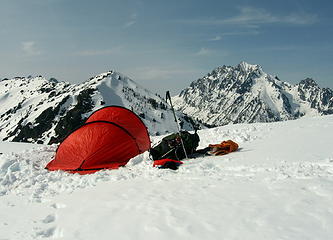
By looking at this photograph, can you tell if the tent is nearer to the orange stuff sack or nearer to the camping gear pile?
the camping gear pile

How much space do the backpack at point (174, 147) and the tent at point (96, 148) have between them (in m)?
1.53

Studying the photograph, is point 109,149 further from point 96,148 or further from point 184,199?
point 184,199

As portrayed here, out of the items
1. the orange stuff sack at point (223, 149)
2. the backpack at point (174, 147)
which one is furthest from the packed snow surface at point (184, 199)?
the orange stuff sack at point (223, 149)

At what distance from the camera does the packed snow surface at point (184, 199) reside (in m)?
5.36

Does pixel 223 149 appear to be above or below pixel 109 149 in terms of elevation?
below

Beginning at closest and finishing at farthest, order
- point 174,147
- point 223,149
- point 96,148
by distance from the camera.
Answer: point 96,148 → point 174,147 → point 223,149

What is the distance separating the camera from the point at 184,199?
22.9ft

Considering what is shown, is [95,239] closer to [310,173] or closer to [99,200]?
[99,200]

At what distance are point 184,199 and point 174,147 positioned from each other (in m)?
5.98

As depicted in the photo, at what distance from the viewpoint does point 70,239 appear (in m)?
5.32

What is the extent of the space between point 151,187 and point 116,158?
4.98 metres

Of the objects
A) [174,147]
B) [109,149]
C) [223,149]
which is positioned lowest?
[223,149]

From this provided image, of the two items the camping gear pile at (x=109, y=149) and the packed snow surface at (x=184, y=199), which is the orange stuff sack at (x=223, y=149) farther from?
the packed snow surface at (x=184, y=199)

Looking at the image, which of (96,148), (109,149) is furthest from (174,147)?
(96,148)
